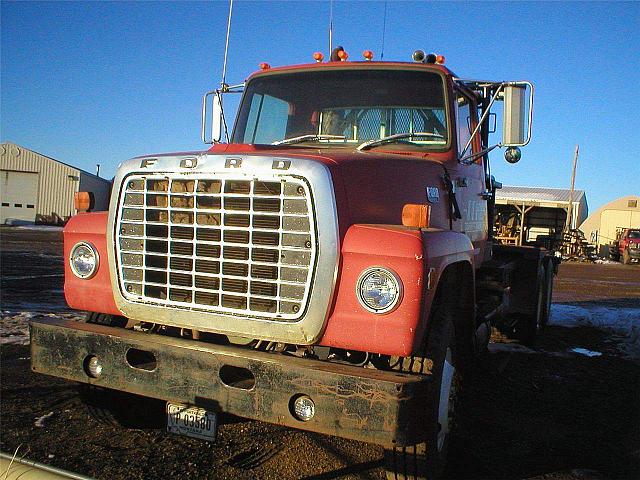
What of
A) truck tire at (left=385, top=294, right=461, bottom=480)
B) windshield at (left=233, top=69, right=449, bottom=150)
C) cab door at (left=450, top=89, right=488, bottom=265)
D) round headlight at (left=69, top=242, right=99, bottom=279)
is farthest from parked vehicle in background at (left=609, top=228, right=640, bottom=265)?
round headlight at (left=69, top=242, right=99, bottom=279)

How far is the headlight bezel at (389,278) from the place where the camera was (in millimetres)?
2893

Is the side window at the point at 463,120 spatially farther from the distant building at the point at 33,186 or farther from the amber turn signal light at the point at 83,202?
the distant building at the point at 33,186

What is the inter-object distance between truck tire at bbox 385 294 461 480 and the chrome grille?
74 centimetres

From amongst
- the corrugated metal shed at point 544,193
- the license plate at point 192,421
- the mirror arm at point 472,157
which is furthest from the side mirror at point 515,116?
the corrugated metal shed at point 544,193

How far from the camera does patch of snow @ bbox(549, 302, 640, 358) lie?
8234mm

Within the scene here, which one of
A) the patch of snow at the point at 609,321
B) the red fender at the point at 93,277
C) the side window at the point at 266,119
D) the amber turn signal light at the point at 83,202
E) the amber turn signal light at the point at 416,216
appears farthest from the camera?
the patch of snow at the point at 609,321

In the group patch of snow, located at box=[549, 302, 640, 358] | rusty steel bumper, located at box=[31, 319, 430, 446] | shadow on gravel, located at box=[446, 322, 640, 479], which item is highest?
rusty steel bumper, located at box=[31, 319, 430, 446]

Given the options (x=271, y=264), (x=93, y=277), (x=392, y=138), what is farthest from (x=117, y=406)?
(x=392, y=138)

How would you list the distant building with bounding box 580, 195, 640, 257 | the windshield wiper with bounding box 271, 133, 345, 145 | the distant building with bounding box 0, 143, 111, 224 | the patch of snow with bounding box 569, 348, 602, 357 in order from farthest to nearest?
1. the distant building with bounding box 580, 195, 640, 257
2. the distant building with bounding box 0, 143, 111, 224
3. the patch of snow with bounding box 569, 348, 602, 357
4. the windshield wiper with bounding box 271, 133, 345, 145

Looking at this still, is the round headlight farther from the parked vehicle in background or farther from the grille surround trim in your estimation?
the parked vehicle in background

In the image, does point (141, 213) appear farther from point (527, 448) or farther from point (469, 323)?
point (527, 448)

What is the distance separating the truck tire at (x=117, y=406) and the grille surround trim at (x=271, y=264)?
596 mm

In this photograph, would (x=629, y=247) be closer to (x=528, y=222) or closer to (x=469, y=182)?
(x=528, y=222)

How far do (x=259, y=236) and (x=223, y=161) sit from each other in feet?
1.46
